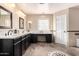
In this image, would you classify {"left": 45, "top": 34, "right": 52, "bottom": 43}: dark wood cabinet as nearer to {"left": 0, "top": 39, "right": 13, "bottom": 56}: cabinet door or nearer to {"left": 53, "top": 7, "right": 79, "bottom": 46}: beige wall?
{"left": 53, "top": 7, "right": 79, "bottom": 46}: beige wall

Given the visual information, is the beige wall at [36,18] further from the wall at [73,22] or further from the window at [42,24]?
the wall at [73,22]

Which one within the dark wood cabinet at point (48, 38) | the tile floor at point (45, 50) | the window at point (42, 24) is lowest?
the tile floor at point (45, 50)

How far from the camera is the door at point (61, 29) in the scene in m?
5.12

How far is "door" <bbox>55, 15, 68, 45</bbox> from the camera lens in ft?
16.8

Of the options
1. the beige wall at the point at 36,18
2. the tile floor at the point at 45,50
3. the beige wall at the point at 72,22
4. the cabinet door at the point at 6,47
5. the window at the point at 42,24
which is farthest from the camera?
the window at the point at 42,24

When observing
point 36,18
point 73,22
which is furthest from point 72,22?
point 36,18

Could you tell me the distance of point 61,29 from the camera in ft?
18.2

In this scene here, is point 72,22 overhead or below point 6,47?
overhead

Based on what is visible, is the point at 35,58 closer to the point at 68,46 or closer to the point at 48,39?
the point at 68,46

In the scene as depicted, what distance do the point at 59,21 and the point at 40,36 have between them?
1.58 metres

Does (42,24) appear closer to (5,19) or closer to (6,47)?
(5,19)

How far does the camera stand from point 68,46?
4.86 m

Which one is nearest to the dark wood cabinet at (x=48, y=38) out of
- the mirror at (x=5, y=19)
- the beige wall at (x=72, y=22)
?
the beige wall at (x=72, y=22)

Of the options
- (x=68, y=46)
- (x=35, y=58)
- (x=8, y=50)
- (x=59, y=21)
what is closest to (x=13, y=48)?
(x=8, y=50)
